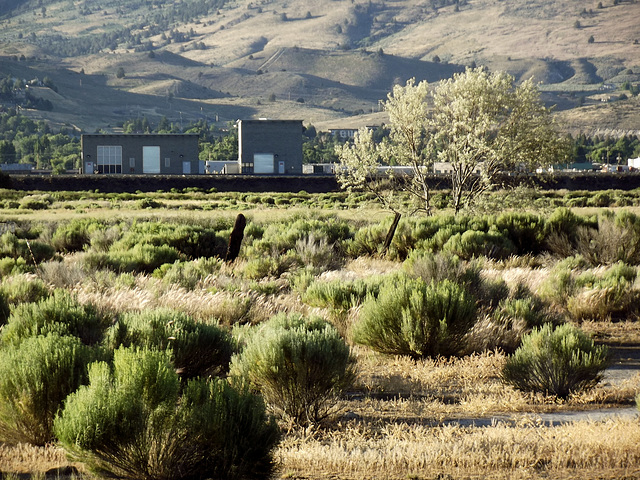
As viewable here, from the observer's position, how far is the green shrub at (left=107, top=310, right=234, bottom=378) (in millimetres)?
8102

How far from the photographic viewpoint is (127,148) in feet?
295

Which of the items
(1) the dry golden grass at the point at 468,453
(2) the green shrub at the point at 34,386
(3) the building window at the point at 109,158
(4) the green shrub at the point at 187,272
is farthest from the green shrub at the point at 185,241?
(3) the building window at the point at 109,158

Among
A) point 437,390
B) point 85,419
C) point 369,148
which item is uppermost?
point 369,148

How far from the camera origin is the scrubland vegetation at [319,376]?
17.8ft

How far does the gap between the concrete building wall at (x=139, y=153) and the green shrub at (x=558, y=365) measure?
83018mm

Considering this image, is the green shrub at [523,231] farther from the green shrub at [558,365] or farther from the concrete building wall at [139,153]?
the concrete building wall at [139,153]

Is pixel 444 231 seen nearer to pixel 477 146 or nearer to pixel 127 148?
pixel 477 146

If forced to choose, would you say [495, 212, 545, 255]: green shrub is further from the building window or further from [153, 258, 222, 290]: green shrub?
the building window

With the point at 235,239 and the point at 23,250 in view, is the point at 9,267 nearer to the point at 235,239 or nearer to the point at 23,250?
the point at 23,250

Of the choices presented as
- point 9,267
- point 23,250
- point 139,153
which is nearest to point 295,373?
point 9,267

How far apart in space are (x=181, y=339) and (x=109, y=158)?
85371mm

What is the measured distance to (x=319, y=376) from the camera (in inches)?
285

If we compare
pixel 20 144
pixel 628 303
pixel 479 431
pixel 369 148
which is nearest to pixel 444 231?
pixel 628 303

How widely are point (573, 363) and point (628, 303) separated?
234 inches
